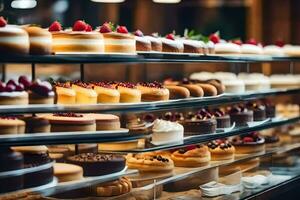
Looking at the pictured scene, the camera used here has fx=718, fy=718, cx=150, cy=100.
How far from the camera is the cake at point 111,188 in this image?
4.85m

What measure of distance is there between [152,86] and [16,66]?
3.78 m

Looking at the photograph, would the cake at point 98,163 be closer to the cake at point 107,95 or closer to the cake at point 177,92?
the cake at point 107,95

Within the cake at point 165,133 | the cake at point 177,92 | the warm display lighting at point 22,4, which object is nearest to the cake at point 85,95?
the cake at point 165,133

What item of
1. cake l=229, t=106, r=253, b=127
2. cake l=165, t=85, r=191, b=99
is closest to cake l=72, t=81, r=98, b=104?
cake l=165, t=85, r=191, b=99

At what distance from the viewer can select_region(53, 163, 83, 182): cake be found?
4539 millimetres

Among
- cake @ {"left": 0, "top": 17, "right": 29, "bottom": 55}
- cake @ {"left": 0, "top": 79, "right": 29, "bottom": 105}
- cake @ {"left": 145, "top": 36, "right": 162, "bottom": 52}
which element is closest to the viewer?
cake @ {"left": 0, "top": 17, "right": 29, "bottom": 55}

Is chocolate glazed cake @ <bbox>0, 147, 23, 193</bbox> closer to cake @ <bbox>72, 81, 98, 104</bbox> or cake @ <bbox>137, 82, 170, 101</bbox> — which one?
cake @ <bbox>72, 81, 98, 104</bbox>

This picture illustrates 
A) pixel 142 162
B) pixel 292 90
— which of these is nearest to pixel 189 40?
Result: pixel 142 162

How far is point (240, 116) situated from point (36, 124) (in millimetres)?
2734

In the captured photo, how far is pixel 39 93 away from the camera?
4.37 metres

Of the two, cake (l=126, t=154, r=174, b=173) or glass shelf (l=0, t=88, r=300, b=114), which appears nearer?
glass shelf (l=0, t=88, r=300, b=114)

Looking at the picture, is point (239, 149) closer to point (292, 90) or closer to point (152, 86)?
point (292, 90)

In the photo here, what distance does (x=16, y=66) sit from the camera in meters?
8.72

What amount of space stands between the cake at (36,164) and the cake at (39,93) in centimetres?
33
